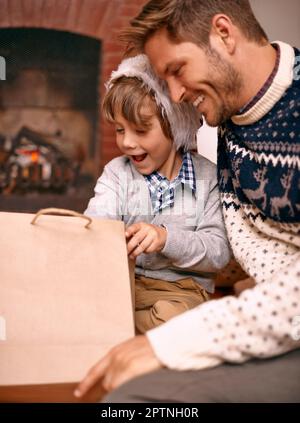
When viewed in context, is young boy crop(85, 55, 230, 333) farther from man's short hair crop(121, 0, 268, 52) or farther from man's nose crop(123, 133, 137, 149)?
man's short hair crop(121, 0, 268, 52)

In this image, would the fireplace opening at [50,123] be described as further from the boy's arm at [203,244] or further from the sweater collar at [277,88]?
the sweater collar at [277,88]

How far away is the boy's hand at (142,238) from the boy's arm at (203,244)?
35mm

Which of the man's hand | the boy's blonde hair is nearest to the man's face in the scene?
the boy's blonde hair

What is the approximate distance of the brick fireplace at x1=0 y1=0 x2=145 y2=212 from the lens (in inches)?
106

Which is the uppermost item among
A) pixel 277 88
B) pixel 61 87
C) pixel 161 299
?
pixel 61 87

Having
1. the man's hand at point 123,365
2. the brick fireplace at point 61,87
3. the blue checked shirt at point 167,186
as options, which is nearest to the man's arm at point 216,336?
the man's hand at point 123,365

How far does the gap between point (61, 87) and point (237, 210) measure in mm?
1887

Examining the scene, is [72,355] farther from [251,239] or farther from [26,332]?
[251,239]

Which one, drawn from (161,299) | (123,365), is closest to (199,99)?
(161,299)

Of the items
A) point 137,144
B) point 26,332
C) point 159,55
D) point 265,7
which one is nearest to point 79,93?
point 265,7

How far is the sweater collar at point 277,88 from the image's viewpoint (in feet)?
3.34

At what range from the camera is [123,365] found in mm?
→ 785

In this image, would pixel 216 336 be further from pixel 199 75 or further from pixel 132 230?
pixel 199 75
